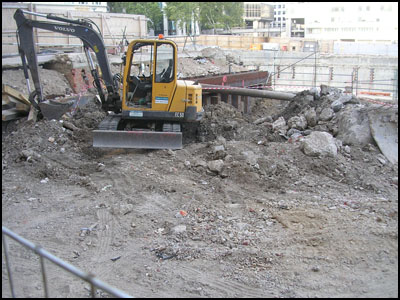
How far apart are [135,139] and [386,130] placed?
19.9 ft

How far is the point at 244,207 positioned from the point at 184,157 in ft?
9.12

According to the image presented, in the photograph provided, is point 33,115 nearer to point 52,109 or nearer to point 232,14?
point 52,109

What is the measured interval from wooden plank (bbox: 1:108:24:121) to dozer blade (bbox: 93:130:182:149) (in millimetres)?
3469

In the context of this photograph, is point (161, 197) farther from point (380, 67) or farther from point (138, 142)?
point (380, 67)

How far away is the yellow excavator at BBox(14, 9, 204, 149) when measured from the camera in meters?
10.7

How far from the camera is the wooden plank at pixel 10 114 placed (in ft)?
40.5

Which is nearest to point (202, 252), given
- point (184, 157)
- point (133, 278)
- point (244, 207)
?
point (133, 278)

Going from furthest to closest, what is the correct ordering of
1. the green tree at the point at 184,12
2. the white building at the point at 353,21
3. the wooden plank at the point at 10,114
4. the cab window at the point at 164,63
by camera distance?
the white building at the point at 353,21, the green tree at the point at 184,12, the wooden plank at the point at 10,114, the cab window at the point at 164,63

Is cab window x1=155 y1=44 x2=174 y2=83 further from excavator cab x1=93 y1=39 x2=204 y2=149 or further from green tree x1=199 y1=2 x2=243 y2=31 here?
green tree x1=199 y1=2 x2=243 y2=31

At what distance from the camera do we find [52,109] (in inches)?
478

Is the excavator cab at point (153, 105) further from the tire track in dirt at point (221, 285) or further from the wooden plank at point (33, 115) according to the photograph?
the tire track in dirt at point (221, 285)

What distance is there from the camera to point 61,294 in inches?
199

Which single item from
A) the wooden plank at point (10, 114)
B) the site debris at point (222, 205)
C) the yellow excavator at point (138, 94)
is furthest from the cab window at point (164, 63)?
the wooden plank at point (10, 114)

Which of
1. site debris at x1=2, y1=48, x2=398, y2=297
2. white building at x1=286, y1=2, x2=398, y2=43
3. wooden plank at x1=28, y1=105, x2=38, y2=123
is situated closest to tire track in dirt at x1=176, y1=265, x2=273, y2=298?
site debris at x1=2, y1=48, x2=398, y2=297
